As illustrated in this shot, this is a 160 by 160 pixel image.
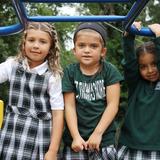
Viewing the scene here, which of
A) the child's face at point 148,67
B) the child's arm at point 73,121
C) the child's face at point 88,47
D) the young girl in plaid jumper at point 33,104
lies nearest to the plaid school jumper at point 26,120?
the young girl in plaid jumper at point 33,104

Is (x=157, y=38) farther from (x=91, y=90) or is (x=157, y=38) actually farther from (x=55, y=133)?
(x=55, y=133)

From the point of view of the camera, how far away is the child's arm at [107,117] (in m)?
2.14

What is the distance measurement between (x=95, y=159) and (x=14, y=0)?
0.89 metres

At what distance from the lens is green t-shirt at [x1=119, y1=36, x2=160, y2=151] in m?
2.25

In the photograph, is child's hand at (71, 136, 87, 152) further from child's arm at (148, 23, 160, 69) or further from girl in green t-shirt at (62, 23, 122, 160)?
child's arm at (148, 23, 160, 69)

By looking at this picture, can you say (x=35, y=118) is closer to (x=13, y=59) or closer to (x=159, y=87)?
(x=13, y=59)

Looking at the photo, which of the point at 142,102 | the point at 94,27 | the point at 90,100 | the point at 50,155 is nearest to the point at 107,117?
the point at 90,100

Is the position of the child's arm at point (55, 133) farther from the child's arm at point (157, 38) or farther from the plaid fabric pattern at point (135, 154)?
the child's arm at point (157, 38)

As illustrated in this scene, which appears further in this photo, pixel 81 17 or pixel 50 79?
pixel 50 79

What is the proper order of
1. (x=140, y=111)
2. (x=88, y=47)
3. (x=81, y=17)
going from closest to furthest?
(x=81, y=17) < (x=88, y=47) < (x=140, y=111)

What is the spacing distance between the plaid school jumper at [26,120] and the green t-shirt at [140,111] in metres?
0.40

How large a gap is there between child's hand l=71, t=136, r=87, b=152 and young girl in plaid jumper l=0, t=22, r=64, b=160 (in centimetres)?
10

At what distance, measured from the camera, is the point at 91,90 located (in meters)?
2.19

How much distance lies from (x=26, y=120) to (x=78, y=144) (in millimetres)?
284
